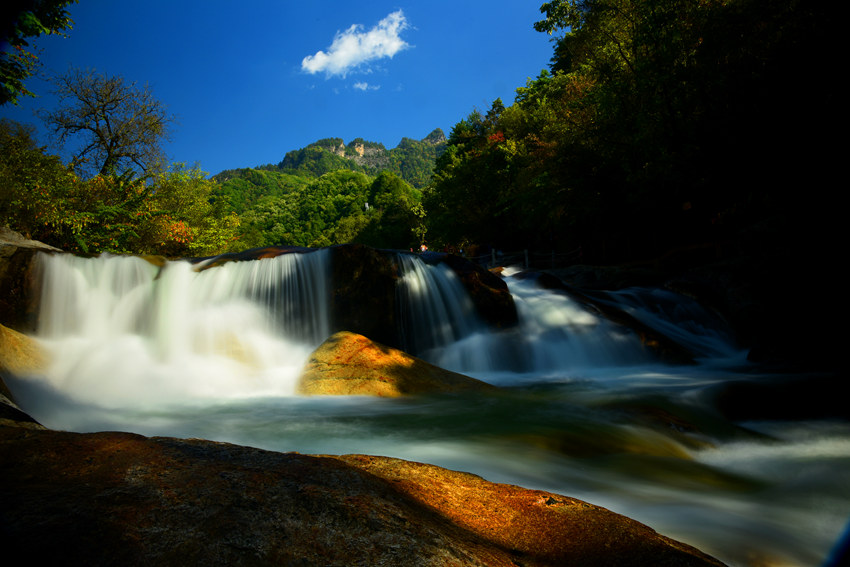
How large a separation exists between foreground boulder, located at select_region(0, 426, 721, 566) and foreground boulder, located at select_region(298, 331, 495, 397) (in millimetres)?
4208

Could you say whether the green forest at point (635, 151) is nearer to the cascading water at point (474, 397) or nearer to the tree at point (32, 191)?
the tree at point (32, 191)

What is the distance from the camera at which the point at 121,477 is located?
65.4 inches

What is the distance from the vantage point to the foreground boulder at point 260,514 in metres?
1.24

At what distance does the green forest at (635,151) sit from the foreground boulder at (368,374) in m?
8.08

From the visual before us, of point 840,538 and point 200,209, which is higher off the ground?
point 200,209

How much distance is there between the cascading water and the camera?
342 centimetres

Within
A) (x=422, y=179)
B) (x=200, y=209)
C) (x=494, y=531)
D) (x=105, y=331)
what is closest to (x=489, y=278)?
(x=105, y=331)

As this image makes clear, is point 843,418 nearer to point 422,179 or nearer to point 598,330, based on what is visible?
point 598,330

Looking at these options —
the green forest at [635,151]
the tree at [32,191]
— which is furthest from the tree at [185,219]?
the tree at [32,191]

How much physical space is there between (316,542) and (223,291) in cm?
927

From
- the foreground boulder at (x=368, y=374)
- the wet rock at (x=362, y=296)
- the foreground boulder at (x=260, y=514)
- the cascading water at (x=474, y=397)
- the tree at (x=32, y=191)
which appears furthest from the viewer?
the tree at (x=32, y=191)

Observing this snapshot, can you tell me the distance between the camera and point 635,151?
17.5m

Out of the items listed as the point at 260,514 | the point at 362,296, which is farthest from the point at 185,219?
the point at 260,514

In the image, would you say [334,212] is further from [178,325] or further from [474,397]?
[474,397]
